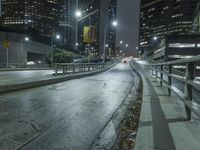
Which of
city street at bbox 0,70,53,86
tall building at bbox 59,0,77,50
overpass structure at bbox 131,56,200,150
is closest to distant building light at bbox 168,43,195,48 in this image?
tall building at bbox 59,0,77,50

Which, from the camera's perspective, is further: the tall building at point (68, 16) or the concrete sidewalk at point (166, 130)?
the tall building at point (68, 16)

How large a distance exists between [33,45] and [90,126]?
77.9 metres

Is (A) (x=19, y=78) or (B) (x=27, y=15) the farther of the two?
(B) (x=27, y=15)

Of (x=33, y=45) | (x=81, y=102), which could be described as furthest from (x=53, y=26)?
(x=81, y=102)

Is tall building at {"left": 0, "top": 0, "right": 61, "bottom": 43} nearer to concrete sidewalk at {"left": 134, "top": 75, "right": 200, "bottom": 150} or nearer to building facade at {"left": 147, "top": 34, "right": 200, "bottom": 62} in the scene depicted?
building facade at {"left": 147, "top": 34, "right": 200, "bottom": 62}

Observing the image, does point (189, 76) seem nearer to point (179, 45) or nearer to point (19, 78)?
point (19, 78)

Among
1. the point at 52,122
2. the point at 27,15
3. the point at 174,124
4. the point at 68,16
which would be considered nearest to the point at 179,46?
the point at 27,15

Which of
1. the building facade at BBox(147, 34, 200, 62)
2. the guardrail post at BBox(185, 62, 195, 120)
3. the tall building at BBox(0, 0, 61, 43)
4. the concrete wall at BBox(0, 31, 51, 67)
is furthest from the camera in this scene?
the tall building at BBox(0, 0, 61, 43)

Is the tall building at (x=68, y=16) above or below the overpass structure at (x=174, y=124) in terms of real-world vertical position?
above

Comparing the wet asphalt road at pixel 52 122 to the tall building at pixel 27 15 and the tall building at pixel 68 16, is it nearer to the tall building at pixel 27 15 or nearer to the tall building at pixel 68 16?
the tall building at pixel 68 16

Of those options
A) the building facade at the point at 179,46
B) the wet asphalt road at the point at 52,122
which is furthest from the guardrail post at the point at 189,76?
the building facade at the point at 179,46

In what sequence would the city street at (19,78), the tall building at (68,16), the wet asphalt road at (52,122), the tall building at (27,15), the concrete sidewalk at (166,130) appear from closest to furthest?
the concrete sidewalk at (166,130), the wet asphalt road at (52,122), the city street at (19,78), the tall building at (68,16), the tall building at (27,15)

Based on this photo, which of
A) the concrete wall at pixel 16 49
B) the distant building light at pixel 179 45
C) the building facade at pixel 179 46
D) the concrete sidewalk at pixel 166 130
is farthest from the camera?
the distant building light at pixel 179 45

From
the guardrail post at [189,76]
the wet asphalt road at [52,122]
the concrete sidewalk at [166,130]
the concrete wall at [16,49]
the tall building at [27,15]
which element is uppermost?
the tall building at [27,15]
